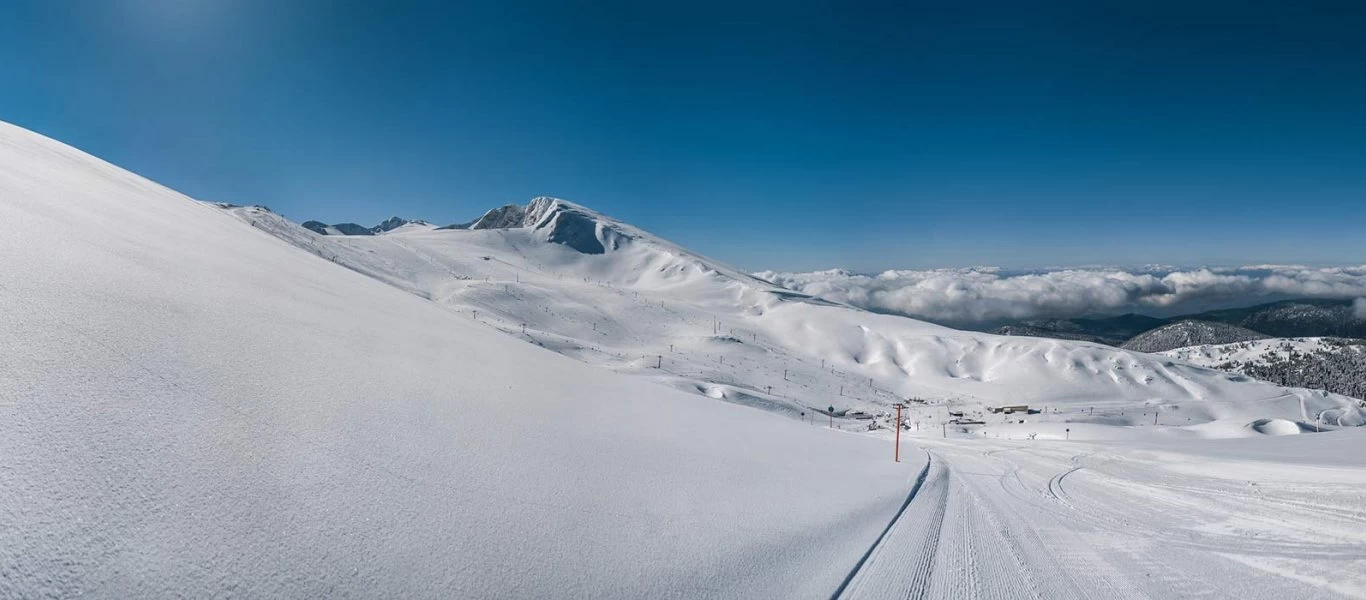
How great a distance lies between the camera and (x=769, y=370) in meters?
119

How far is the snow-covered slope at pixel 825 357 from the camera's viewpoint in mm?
101438

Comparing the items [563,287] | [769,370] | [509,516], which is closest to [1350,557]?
[509,516]

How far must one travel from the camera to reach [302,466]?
330cm

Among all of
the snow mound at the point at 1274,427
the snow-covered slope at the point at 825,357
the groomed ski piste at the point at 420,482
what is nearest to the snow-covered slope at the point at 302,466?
the groomed ski piste at the point at 420,482

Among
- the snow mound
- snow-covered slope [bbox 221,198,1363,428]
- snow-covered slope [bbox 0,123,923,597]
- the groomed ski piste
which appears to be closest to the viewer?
snow-covered slope [bbox 0,123,923,597]

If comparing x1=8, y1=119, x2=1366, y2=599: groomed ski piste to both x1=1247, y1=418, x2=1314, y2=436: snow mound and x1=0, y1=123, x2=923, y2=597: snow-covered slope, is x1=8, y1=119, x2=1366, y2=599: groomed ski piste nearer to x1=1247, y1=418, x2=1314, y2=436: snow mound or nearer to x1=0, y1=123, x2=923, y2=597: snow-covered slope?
x1=0, y1=123, x2=923, y2=597: snow-covered slope

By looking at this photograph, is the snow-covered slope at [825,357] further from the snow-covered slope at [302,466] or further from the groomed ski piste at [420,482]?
the snow-covered slope at [302,466]

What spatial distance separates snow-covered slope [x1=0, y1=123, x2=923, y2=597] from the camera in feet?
7.84

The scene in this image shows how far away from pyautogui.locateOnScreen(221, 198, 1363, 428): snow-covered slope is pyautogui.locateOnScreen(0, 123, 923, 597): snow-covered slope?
62.9 m

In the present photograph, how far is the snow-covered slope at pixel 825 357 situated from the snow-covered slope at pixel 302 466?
62.9 metres

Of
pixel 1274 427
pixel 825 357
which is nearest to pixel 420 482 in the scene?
pixel 1274 427

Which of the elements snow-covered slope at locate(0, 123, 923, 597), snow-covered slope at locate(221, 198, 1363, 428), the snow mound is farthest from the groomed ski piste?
snow-covered slope at locate(221, 198, 1363, 428)

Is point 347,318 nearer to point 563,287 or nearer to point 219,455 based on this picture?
point 219,455

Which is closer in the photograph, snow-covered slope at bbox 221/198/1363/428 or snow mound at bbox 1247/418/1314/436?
snow mound at bbox 1247/418/1314/436
